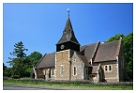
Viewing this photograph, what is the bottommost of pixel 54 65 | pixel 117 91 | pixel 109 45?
pixel 117 91

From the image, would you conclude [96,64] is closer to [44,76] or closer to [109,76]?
[109,76]

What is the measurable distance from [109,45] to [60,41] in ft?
31.4

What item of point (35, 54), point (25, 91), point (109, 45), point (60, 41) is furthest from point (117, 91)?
point (35, 54)

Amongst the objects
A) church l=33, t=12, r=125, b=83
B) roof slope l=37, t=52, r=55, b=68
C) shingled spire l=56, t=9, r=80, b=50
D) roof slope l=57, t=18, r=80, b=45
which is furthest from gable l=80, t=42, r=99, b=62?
roof slope l=37, t=52, r=55, b=68

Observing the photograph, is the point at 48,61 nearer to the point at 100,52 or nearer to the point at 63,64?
the point at 63,64

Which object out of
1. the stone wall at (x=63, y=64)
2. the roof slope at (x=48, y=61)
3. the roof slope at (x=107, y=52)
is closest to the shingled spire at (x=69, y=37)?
the stone wall at (x=63, y=64)

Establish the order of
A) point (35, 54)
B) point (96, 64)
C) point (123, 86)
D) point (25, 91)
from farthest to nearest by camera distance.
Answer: point (35, 54) < point (96, 64) < point (123, 86) < point (25, 91)

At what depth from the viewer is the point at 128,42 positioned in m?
41.7

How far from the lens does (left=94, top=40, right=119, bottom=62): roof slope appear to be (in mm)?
31170

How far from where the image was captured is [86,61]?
1300 inches

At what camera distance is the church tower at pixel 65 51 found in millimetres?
33344

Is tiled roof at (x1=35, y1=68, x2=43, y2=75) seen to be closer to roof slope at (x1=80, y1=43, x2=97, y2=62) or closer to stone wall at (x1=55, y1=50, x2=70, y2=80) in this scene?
stone wall at (x1=55, y1=50, x2=70, y2=80)

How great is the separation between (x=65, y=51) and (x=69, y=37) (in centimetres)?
291

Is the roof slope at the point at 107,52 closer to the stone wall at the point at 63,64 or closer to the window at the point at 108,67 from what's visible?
the window at the point at 108,67
